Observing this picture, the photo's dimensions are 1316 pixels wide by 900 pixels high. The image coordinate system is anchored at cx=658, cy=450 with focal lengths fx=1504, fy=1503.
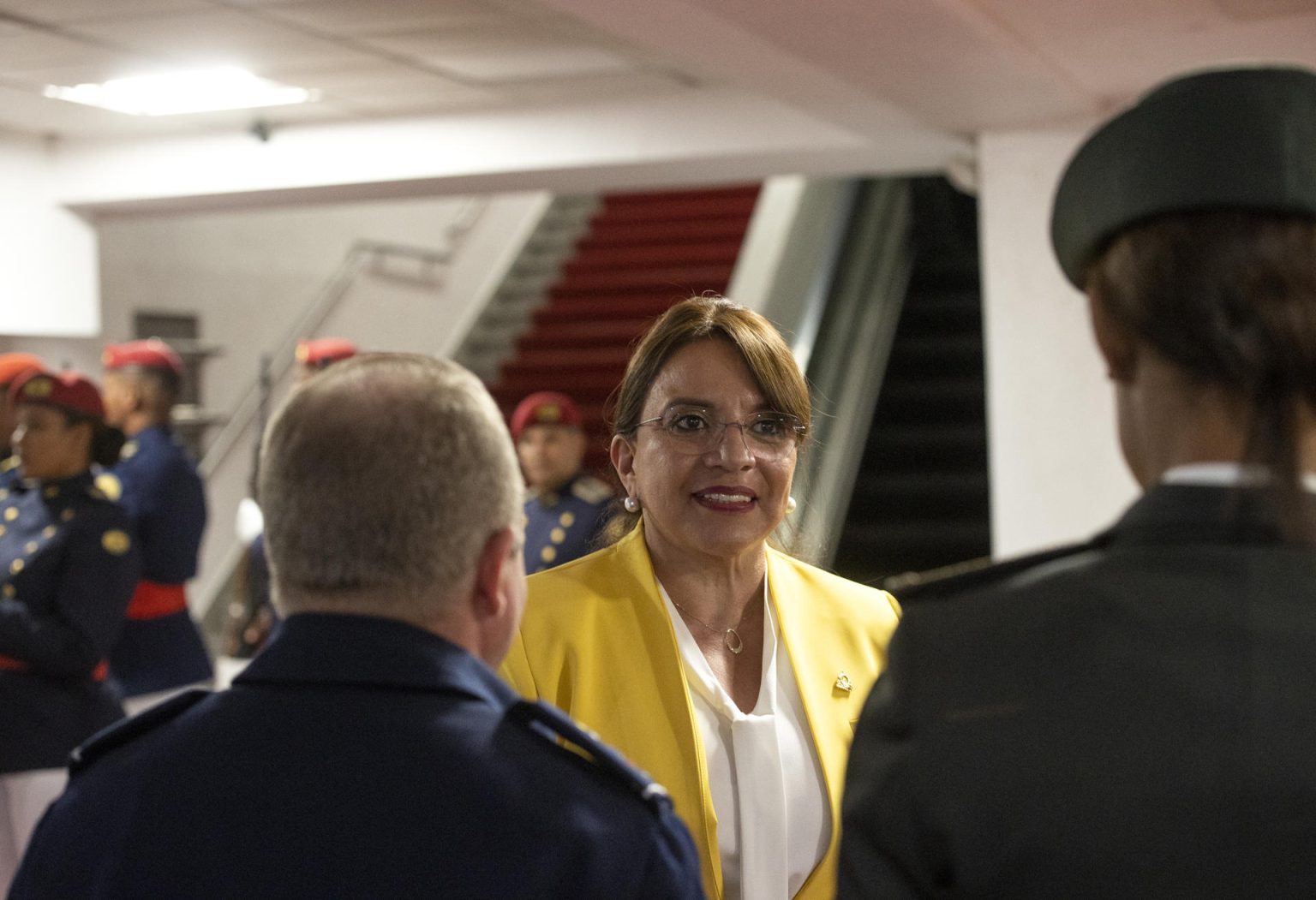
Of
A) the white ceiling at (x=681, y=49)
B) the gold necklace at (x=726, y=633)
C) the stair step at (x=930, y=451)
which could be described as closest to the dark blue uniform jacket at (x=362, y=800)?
the gold necklace at (x=726, y=633)

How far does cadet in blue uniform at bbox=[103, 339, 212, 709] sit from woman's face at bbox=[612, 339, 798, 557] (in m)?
3.75

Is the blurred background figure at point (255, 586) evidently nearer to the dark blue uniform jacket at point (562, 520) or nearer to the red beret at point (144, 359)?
the red beret at point (144, 359)

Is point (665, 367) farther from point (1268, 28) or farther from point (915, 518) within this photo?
point (915, 518)

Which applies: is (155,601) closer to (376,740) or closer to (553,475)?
(553,475)

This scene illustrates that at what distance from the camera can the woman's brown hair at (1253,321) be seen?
1.08 meters

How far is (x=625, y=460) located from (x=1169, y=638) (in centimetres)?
154

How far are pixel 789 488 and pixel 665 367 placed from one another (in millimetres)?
282

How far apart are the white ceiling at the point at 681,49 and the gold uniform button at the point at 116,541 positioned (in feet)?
5.78

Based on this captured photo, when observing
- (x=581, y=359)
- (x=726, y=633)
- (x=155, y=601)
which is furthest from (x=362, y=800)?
(x=581, y=359)

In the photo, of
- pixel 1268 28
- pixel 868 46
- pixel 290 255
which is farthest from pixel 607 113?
pixel 290 255

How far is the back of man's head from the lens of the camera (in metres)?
1.28

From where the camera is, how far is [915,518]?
8023mm

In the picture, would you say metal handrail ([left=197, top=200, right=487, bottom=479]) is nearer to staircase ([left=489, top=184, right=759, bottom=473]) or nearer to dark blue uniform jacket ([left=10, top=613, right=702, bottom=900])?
staircase ([left=489, top=184, right=759, bottom=473])

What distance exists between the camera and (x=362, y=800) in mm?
1226
